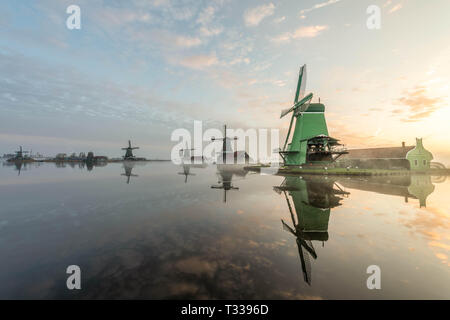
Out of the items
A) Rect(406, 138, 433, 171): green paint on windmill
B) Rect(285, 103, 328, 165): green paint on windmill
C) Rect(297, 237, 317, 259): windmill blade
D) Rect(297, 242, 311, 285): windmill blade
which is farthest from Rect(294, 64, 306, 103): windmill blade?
Rect(297, 242, 311, 285): windmill blade

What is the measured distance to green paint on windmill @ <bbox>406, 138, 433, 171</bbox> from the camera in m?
43.5

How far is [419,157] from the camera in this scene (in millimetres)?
43719

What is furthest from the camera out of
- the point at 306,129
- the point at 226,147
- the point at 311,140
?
the point at 226,147

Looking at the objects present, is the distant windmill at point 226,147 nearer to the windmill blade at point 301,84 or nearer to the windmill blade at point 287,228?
the windmill blade at point 301,84

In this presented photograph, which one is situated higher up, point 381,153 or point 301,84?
point 301,84

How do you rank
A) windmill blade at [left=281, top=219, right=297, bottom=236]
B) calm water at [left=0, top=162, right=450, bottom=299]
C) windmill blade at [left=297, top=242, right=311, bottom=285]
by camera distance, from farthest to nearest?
windmill blade at [left=281, top=219, right=297, bottom=236], windmill blade at [left=297, top=242, right=311, bottom=285], calm water at [left=0, top=162, right=450, bottom=299]

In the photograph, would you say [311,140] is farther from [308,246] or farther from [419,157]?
[308,246]

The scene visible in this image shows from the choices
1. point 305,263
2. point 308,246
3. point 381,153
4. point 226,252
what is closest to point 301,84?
point 381,153

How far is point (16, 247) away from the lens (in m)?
6.81

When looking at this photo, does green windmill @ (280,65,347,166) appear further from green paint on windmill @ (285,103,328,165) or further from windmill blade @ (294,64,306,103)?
windmill blade @ (294,64,306,103)

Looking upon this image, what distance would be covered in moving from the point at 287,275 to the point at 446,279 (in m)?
4.81

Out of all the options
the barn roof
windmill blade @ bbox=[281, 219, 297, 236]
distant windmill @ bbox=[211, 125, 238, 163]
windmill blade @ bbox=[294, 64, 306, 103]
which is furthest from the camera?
distant windmill @ bbox=[211, 125, 238, 163]

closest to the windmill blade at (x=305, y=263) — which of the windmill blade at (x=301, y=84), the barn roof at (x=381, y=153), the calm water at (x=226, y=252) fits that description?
the calm water at (x=226, y=252)

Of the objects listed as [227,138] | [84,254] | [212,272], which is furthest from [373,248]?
[227,138]
